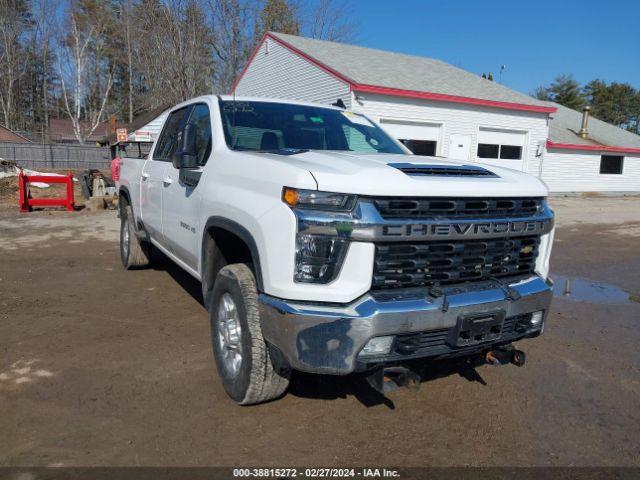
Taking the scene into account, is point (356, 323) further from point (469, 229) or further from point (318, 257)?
point (469, 229)

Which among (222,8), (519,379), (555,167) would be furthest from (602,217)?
(222,8)

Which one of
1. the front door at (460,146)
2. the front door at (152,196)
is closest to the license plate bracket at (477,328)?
the front door at (152,196)

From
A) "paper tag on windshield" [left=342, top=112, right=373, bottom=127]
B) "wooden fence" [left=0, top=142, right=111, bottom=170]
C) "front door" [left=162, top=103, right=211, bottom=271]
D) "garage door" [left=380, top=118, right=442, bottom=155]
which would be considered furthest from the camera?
"wooden fence" [left=0, top=142, right=111, bottom=170]

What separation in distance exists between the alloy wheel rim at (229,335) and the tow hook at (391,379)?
0.89m

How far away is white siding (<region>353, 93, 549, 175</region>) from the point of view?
17.0 meters

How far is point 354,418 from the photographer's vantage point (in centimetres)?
313

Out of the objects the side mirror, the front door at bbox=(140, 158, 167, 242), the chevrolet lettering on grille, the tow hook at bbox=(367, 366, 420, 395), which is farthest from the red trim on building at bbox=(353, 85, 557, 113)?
the tow hook at bbox=(367, 366, 420, 395)

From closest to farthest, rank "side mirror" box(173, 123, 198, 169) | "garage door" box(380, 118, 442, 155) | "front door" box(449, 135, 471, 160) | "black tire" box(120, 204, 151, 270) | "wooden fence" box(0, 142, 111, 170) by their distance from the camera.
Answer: "side mirror" box(173, 123, 198, 169)
"black tire" box(120, 204, 151, 270)
"garage door" box(380, 118, 442, 155)
"front door" box(449, 135, 471, 160)
"wooden fence" box(0, 142, 111, 170)

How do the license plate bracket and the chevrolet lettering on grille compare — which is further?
the license plate bracket

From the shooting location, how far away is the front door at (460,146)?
19.0m

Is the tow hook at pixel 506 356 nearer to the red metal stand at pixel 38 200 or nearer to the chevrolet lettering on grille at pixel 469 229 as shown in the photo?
the chevrolet lettering on grille at pixel 469 229

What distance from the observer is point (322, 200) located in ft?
8.43

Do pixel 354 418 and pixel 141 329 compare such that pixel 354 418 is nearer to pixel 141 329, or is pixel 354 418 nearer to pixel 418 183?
pixel 418 183

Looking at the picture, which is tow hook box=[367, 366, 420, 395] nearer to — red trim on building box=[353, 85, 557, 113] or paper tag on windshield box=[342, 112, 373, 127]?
paper tag on windshield box=[342, 112, 373, 127]
